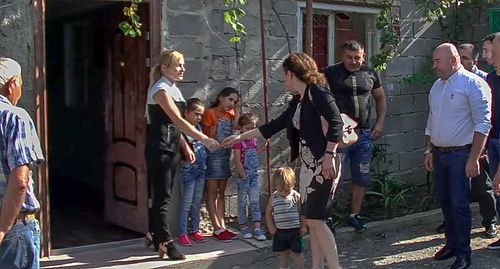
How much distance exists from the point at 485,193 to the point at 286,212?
2411 millimetres

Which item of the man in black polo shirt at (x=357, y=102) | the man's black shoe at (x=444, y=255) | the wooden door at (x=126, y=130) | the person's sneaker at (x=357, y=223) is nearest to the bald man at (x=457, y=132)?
the man's black shoe at (x=444, y=255)

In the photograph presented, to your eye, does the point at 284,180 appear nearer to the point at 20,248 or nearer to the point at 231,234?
the point at 231,234

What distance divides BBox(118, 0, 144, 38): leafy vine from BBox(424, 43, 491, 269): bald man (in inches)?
103

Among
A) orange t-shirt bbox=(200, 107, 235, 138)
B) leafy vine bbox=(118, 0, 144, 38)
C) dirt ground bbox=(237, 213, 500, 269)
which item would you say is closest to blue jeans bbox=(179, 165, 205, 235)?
orange t-shirt bbox=(200, 107, 235, 138)

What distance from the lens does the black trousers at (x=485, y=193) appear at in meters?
7.30

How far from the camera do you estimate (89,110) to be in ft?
33.1

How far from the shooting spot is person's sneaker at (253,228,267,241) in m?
7.09

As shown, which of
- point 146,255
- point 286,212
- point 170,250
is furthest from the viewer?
point 146,255

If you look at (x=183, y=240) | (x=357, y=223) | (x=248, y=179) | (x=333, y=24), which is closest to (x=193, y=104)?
(x=248, y=179)

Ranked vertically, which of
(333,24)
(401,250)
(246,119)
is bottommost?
(401,250)

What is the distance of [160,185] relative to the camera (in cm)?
623

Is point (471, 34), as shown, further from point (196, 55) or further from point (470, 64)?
point (196, 55)

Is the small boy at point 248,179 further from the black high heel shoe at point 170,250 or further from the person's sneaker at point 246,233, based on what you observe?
the black high heel shoe at point 170,250

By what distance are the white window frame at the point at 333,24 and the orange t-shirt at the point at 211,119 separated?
1.46 m
